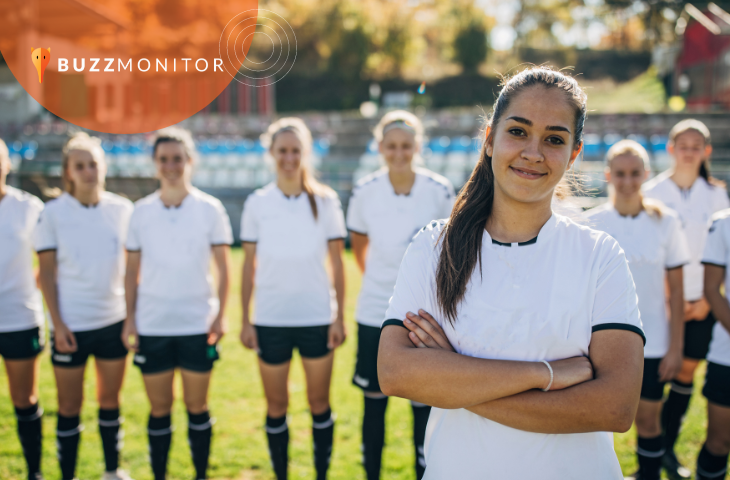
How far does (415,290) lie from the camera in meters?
1.58

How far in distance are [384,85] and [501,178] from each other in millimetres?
26676

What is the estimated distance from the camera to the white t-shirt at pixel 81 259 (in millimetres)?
3166

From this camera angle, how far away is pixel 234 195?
468 inches

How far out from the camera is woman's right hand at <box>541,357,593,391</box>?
1.38 meters

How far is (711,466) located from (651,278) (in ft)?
3.58

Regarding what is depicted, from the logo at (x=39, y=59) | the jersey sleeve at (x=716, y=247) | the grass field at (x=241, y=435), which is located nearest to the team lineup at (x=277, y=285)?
the jersey sleeve at (x=716, y=247)

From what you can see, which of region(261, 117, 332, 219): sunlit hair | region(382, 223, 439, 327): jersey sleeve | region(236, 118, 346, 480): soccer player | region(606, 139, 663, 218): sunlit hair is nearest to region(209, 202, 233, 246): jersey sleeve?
region(236, 118, 346, 480): soccer player

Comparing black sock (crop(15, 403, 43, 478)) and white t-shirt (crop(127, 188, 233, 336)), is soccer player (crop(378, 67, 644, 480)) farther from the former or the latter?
black sock (crop(15, 403, 43, 478))

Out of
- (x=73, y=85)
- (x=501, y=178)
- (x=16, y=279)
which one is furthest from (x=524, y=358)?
(x=73, y=85)

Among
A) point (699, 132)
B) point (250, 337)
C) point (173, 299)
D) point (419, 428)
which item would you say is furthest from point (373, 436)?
point (699, 132)

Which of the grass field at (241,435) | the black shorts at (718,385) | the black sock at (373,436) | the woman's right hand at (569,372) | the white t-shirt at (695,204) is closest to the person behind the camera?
the woman's right hand at (569,372)

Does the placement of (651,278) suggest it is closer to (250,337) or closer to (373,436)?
(373,436)

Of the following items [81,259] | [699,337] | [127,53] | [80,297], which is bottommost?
[699,337]

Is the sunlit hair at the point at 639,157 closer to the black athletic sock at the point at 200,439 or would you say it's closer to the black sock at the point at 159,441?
the black athletic sock at the point at 200,439
